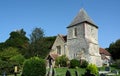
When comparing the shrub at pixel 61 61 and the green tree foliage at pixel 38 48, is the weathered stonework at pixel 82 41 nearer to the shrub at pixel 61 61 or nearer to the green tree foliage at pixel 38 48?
the shrub at pixel 61 61

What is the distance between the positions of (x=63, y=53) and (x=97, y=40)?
7.75 meters

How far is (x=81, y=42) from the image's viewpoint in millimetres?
51688

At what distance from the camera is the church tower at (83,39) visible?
50.6 meters

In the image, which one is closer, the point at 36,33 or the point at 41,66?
the point at 41,66

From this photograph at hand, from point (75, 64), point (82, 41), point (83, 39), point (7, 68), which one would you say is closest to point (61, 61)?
point (75, 64)

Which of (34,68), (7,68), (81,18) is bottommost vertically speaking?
(34,68)

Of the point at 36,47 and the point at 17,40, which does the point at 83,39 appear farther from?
the point at 17,40

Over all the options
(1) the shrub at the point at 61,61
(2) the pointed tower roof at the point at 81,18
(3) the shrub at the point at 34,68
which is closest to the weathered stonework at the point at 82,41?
(2) the pointed tower roof at the point at 81,18

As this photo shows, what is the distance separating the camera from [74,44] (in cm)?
5309

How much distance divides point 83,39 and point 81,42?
2.47ft

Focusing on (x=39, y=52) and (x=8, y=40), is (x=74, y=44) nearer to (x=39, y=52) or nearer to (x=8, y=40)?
(x=39, y=52)

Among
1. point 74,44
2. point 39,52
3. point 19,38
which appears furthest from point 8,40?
point 74,44

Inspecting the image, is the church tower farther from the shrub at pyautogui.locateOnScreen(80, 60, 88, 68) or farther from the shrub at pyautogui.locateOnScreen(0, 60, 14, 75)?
the shrub at pyautogui.locateOnScreen(0, 60, 14, 75)

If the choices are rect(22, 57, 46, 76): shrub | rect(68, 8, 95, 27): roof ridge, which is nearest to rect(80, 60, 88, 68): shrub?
rect(68, 8, 95, 27): roof ridge
